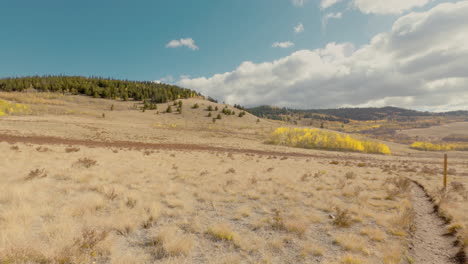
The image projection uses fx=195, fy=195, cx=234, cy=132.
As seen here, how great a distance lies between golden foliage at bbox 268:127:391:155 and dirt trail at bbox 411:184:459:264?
192 feet

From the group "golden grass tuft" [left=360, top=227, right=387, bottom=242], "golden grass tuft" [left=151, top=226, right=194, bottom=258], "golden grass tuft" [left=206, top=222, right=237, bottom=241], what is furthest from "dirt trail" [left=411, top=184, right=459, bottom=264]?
"golden grass tuft" [left=151, top=226, right=194, bottom=258]

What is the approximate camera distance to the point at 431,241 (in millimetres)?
6160

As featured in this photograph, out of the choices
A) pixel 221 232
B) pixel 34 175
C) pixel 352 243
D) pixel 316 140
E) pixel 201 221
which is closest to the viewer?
pixel 352 243

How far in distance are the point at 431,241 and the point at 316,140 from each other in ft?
216

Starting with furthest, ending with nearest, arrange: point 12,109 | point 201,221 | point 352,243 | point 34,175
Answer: point 12,109, point 34,175, point 201,221, point 352,243

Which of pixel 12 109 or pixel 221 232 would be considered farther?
pixel 12 109

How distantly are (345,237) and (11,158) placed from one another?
20873 mm

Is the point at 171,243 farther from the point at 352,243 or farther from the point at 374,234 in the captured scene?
the point at 374,234

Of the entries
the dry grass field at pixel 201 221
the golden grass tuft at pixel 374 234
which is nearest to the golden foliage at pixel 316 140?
the dry grass field at pixel 201 221

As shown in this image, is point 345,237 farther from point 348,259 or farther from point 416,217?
point 416,217

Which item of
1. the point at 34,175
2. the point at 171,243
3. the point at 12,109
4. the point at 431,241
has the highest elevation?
the point at 12,109

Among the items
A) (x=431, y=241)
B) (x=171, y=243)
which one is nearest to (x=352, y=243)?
(x=431, y=241)

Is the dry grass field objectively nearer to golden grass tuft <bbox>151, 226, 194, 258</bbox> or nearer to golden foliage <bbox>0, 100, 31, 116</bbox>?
golden grass tuft <bbox>151, 226, 194, 258</bbox>

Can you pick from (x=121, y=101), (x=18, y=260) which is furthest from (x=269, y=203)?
(x=121, y=101)
